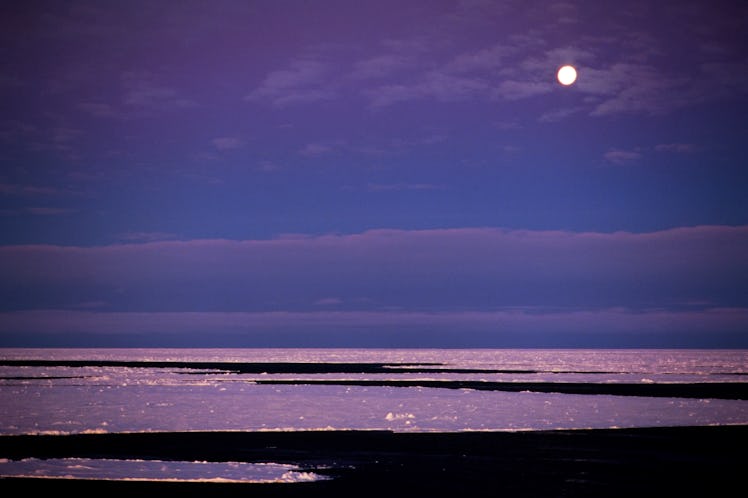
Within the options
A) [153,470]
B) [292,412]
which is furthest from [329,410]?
[153,470]

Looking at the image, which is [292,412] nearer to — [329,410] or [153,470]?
[329,410]

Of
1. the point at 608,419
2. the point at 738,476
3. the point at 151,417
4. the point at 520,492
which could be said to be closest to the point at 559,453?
the point at 738,476

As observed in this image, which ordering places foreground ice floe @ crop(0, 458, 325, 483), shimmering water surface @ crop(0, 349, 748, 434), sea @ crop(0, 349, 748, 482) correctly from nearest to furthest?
foreground ice floe @ crop(0, 458, 325, 483), sea @ crop(0, 349, 748, 482), shimmering water surface @ crop(0, 349, 748, 434)

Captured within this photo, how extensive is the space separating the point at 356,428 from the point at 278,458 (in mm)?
8182

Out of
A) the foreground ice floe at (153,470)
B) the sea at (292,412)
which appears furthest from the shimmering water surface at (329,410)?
the foreground ice floe at (153,470)

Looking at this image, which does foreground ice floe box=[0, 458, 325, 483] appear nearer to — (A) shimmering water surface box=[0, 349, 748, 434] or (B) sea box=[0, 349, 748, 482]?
(B) sea box=[0, 349, 748, 482]

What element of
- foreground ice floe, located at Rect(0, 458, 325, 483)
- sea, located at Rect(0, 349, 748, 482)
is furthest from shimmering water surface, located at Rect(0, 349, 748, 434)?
foreground ice floe, located at Rect(0, 458, 325, 483)

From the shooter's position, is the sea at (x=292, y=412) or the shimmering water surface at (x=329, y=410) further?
the shimmering water surface at (x=329, y=410)

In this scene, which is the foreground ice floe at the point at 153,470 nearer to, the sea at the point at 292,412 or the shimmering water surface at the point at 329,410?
the sea at the point at 292,412

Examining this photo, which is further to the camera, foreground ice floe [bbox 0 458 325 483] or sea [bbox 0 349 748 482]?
sea [bbox 0 349 748 482]

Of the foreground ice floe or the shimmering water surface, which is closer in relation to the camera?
the foreground ice floe

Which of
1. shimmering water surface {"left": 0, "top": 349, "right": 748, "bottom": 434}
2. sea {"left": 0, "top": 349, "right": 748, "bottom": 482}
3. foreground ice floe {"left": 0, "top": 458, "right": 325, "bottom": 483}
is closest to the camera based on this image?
foreground ice floe {"left": 0, "top": 458, "right": 325, "bottom": 483}

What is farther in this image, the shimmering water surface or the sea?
the shimmering water surface

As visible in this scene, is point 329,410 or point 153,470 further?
point 329,410
